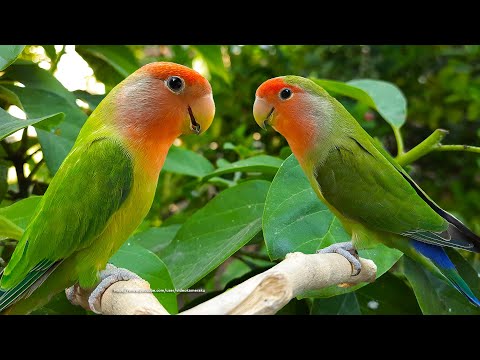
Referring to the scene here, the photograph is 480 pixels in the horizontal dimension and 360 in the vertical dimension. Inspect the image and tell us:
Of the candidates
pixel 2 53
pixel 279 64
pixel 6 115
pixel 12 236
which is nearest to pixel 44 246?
pixel 12 236

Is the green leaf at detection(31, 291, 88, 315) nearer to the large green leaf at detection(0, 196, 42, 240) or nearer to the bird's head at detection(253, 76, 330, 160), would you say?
the large green leaf at detection(0, 196, 42, 240)

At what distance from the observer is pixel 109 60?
47.4 inches

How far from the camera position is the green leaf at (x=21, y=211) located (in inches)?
33.7

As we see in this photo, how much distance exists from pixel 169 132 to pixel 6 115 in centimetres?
23

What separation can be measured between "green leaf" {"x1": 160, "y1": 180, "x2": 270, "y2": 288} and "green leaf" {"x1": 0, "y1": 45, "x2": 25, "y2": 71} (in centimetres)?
38

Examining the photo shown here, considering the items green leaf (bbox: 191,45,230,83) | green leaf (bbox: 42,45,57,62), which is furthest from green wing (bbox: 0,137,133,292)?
green leaf (bbox: 191,45,230,83)

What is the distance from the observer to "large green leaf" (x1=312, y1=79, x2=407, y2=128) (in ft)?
3.85

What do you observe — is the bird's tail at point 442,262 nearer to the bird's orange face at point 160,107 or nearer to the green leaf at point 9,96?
the bird's orange face at point 160,107

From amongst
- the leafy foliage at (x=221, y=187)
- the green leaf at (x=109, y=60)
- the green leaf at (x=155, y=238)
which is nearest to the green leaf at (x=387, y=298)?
the leafy foliage at (x=221, y=187)

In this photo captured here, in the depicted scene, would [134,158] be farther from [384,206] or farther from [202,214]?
[384,206]

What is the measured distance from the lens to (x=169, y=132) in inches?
30.8

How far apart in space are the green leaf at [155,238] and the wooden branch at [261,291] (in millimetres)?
316

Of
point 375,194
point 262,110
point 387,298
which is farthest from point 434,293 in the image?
point 262,110
